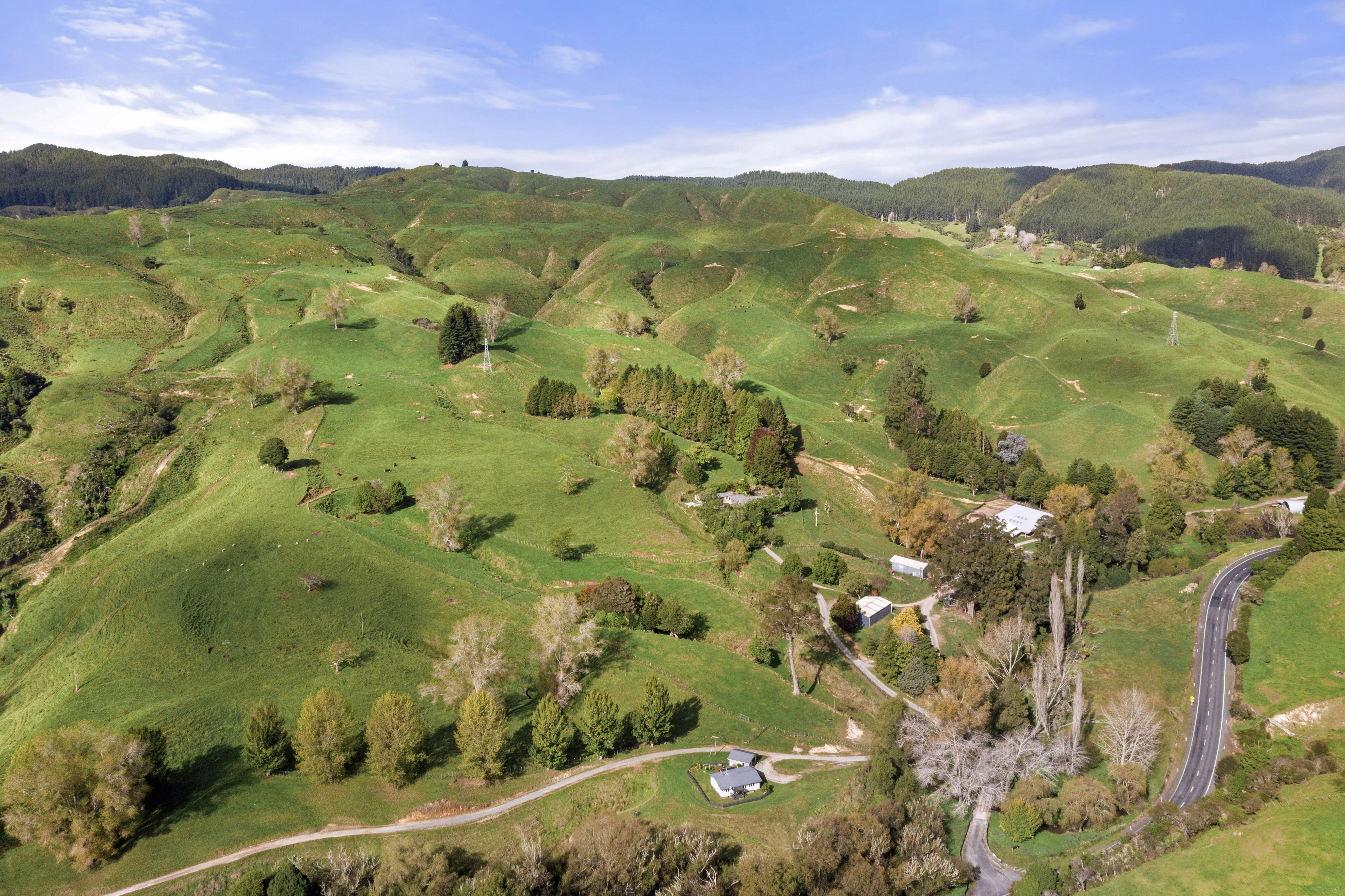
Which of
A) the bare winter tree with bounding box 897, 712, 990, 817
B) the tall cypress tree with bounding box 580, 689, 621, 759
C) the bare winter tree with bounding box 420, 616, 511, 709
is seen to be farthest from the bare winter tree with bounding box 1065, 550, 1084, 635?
the bare winter tree with bounding box 420, 616, 511, 709

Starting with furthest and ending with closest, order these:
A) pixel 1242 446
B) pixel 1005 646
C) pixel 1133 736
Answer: pixel 1242 446 < pixel 1005 646 < pixel 1133 736

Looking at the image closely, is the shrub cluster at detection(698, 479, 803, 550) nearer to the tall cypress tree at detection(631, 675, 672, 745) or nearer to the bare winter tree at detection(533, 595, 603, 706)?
the bare winter tree at detection(533, 595, 603, 706)

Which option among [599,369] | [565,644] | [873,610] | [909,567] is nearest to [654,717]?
[565,644]

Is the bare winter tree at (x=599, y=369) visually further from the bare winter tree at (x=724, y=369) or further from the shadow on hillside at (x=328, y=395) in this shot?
the shadow on hillside at (x=328, y=395)

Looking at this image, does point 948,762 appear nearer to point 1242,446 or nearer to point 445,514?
point 445,514

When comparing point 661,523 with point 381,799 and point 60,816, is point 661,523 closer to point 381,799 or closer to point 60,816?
point 381,799
